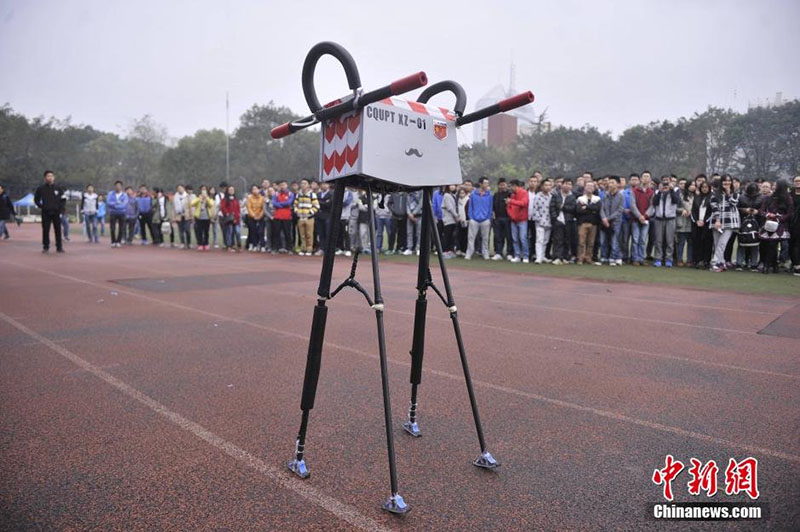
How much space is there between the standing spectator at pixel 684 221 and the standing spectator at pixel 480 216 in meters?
4.42

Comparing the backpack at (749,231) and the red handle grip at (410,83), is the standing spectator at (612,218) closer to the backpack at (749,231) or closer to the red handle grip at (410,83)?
the backpack at (749,231)

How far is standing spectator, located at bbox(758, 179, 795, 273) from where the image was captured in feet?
37.6

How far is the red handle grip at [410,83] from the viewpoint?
234 centimetres

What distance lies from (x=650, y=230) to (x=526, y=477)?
11947 millimetres

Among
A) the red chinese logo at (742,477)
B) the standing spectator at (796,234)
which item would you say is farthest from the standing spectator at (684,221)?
the red chinese logo at (742,477)

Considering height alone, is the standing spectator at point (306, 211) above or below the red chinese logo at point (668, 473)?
above

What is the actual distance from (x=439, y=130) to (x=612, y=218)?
1114cm

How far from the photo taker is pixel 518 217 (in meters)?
14.0

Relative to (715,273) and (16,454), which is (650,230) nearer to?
(715,273)

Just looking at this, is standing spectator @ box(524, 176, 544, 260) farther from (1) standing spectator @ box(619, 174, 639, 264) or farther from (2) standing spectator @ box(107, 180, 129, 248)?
(2) standing spectator @ box(107, 180, 129, 248)

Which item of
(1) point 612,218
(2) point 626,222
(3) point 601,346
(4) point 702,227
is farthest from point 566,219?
(3) point 601,346

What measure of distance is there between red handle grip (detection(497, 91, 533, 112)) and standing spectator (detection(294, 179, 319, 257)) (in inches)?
529

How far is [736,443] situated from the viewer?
11.5 ft

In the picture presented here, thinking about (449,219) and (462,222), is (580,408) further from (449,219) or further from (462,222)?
(449,219)
